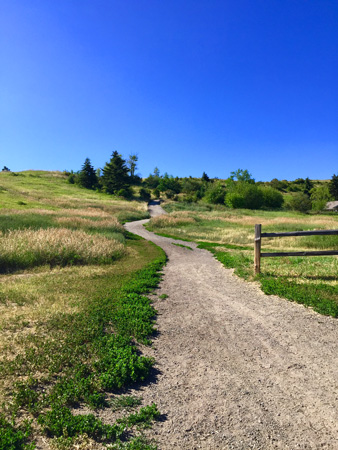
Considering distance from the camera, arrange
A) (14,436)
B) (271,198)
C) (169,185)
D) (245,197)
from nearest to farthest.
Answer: (14,436) → (245,197) → (271,198) → (169,185)

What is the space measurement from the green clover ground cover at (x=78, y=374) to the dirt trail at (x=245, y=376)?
434 mm

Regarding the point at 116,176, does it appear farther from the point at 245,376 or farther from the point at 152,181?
the point at 245,376

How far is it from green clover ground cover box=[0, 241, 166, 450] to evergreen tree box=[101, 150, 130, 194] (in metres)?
72.4

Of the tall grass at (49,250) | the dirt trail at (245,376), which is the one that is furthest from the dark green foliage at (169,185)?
the dirt trail at (245,376)

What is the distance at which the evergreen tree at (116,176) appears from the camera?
255 ft

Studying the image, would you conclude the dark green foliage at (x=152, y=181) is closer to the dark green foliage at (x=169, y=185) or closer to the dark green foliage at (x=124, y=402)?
the dark green foliage at (x=169, y=185)

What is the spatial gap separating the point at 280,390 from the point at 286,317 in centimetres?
321

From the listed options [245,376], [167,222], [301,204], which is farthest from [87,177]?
[245,376]

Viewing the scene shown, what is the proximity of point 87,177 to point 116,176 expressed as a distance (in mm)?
13358

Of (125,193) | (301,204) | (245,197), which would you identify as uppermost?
(125,193)

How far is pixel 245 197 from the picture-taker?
75.3m

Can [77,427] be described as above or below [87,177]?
below

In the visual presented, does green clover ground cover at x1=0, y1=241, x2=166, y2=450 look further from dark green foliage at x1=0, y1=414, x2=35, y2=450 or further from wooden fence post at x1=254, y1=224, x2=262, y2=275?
wooden fence post at x1=254, y1=224, x2=262, y2=275

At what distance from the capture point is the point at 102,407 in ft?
13.2
